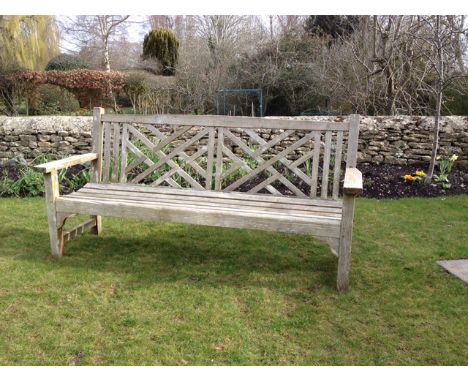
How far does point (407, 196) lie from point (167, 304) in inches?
141

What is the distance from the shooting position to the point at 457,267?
124 inches

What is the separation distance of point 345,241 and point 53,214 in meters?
2.17

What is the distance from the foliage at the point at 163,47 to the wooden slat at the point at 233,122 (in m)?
12.3

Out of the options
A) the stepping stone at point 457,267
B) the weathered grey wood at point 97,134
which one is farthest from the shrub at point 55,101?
the stepping stone at point 457,267

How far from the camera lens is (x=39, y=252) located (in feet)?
11.1

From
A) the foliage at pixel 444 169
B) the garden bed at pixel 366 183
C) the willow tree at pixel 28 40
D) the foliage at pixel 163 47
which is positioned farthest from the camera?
the foliage at pixel 163 47

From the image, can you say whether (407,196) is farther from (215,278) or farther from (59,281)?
(59,281)

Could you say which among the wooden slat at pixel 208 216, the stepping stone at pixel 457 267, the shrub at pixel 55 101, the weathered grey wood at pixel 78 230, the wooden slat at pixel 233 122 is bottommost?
the stepping stone at pixel 457 267

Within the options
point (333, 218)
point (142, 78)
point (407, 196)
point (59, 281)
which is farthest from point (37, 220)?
point (142, 78)

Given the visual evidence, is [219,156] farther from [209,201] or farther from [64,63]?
[64,63]

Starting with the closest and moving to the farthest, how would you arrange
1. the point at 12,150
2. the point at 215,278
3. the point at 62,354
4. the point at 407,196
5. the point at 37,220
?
the point at 62,354, the point at 215,278, the point at 37,220, the point at 407,196, the point at 12,150

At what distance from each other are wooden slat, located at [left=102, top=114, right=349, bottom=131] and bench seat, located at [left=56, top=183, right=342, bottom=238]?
55 centimetres

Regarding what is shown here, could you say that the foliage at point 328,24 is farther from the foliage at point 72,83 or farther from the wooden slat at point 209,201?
the wooden slat at point 209,201

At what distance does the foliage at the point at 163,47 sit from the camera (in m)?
15.2
